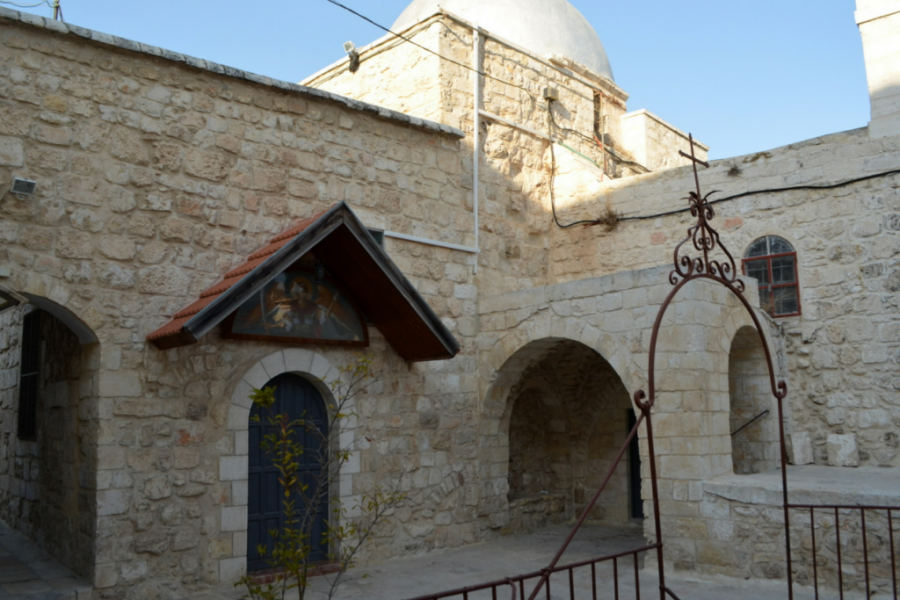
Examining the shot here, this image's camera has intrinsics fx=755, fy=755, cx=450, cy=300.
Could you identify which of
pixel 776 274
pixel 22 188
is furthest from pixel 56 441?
pixel 776 274

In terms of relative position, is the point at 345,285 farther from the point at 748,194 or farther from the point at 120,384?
the point at 748,194

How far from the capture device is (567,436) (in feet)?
31.3

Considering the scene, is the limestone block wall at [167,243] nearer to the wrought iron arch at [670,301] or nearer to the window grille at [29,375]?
the window grille at [29,375]

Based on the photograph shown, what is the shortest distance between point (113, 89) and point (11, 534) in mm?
4748

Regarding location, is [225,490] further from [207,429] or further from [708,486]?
[708,486]

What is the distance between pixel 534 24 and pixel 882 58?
478 cm

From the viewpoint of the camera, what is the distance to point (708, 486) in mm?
6105

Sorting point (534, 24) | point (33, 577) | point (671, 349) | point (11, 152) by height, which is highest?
point (534, 24)

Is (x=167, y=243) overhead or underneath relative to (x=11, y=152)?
underneath

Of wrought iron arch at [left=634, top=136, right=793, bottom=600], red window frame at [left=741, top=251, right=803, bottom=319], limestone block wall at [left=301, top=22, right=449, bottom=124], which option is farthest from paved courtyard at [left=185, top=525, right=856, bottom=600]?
limestone block wall at [left=301, top=22, right=449, bottom=124]

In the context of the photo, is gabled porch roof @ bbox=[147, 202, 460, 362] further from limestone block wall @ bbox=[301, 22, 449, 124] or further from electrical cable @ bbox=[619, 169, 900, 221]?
electrical cable @ bbox=[619, 169, 900, 221]

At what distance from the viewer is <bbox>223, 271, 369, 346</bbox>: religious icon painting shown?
6402 millimetres

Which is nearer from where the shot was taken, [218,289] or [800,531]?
[800,531]

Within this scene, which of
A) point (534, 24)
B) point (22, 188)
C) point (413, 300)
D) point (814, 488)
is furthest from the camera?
point (534, 24)
